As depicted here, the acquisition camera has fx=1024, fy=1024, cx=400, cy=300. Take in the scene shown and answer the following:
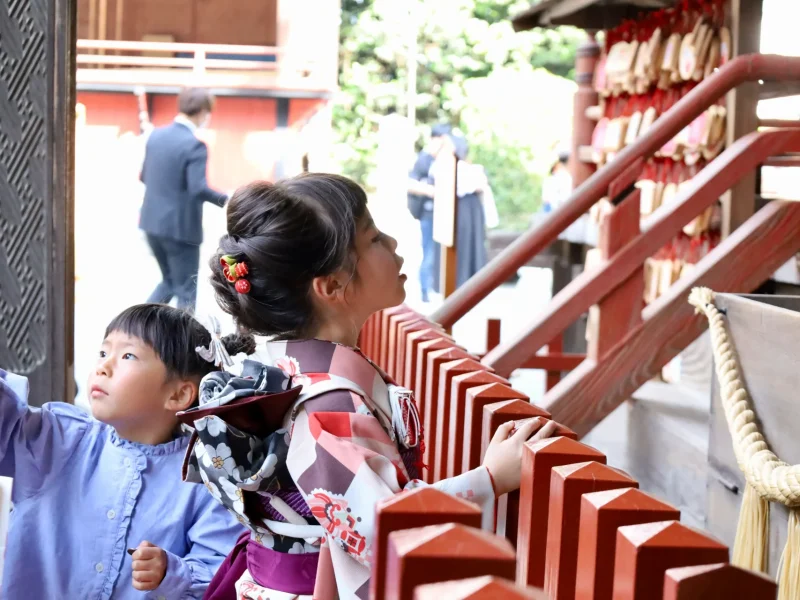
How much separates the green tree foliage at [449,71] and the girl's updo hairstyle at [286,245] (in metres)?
18.3

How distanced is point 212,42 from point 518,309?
19.3 feet

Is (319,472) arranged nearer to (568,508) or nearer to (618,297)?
(568,508)

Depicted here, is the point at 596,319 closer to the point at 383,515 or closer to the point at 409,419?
the point at 409,419

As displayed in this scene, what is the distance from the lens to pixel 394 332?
9.30ft

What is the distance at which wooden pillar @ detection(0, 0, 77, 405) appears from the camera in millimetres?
2787

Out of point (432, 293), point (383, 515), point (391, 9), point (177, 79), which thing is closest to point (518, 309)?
point (432, 293)

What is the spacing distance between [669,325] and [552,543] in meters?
2.44

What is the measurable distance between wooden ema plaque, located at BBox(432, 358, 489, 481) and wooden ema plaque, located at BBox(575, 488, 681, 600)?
2.79 feet

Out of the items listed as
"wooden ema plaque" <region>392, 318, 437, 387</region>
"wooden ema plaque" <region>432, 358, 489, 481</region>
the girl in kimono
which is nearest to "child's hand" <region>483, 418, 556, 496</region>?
the girl in kimono

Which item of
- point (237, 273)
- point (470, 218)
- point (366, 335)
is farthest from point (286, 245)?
point (470, 218)

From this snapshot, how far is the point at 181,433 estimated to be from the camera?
79.6 inches

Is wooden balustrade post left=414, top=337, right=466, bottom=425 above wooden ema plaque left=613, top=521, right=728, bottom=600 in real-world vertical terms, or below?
below

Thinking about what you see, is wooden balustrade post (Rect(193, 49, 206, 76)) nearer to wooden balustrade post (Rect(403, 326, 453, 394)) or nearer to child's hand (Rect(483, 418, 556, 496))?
wooden balustrade post (Rect(403, 326, 453, 394))

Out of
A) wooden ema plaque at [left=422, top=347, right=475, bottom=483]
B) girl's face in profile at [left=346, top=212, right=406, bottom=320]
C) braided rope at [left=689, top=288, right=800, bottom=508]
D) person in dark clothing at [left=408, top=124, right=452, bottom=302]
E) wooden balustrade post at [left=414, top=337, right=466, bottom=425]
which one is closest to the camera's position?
girl's face in profile at [left=346, top=212, right=406, bottom=320]
